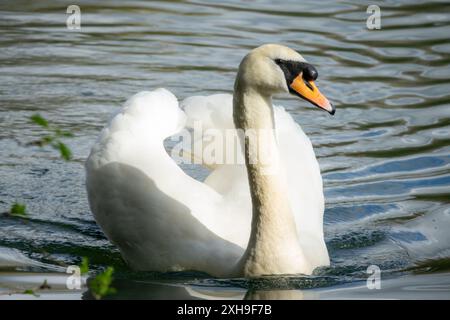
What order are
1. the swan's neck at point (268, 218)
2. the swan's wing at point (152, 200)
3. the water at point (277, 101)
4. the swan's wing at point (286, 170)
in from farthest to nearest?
the water at point (277, 101) → the swan's wing at point (286, 170) → the swan's wing at point (152, 200) → the swan's neck at point (268, 218)

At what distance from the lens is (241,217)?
691 centimetres

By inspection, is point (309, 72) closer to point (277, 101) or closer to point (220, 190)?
point (220, 190)

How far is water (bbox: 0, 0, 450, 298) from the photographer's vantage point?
742 centimetres

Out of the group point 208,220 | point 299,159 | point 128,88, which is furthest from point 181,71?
point 208,220

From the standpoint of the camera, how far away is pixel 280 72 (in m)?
6.14

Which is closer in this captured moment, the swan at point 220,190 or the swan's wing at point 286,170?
the swan at point 220,190

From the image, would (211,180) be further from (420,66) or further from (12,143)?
(420,66)

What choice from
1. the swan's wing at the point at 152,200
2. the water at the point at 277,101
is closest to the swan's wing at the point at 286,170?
the swan's wing at the point at 152,200

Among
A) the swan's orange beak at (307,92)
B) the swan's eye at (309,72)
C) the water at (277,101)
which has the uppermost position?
the swan's eye at (309,72)

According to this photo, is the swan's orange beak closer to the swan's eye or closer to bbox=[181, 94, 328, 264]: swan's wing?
the swan's eye

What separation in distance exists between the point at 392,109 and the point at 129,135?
15.1ft

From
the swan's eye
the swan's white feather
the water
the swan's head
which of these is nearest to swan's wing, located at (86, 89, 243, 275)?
the swan's white feather

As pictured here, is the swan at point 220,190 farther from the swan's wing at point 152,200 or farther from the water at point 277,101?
the water at point 277,101

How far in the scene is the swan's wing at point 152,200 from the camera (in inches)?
258
